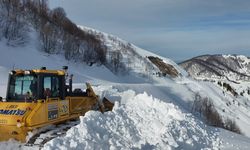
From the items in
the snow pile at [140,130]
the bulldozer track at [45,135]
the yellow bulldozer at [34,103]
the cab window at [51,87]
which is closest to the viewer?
the snow pile at [140,130]

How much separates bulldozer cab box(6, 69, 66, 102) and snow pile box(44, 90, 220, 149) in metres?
1.92

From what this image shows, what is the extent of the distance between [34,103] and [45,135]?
3.56 ft

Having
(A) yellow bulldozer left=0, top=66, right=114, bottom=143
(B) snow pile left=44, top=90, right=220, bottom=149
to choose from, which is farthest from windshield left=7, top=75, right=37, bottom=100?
(B) snow pile left=44, top=90, right=220, bottom=149

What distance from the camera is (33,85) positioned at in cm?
1440

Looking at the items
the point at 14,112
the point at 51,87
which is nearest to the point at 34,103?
the point at 14,112

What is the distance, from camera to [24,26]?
2692 inches

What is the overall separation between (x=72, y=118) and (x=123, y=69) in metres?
→ 72.3

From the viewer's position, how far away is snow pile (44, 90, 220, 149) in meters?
12.1

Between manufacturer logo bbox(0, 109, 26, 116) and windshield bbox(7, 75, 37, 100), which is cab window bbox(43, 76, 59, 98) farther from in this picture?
manufacturer logo bbox(0, 109, 26, 116)

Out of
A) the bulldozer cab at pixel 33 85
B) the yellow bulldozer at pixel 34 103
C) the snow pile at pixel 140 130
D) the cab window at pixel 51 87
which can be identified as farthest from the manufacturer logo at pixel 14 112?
the snow pile at pixel 140 130

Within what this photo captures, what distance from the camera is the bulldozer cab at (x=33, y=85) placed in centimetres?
1428

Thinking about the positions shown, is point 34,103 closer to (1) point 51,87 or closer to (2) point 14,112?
(2) point 14,112

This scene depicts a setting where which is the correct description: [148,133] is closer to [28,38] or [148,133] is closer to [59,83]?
[59,83]

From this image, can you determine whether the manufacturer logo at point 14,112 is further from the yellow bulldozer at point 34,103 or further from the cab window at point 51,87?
the cab window at point 51,87
